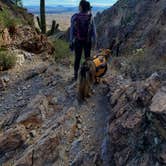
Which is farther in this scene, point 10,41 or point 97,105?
point 10,41

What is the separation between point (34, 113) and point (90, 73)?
1.15 meters

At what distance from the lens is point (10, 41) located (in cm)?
1009

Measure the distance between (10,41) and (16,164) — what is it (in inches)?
179

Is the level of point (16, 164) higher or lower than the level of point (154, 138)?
lower

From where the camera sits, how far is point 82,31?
25.9 feet

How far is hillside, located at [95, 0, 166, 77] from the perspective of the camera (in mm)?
8011

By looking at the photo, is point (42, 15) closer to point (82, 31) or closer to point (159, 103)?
point (82, 31)

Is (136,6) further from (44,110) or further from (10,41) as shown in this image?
(44,110)

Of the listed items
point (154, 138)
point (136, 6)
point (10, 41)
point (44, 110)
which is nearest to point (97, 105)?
point (44, 110)

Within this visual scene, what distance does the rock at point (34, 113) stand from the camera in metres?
6.96

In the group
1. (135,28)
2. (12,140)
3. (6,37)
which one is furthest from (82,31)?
(135,28)

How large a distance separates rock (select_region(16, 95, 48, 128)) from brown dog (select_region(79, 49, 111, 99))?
0.66 metres

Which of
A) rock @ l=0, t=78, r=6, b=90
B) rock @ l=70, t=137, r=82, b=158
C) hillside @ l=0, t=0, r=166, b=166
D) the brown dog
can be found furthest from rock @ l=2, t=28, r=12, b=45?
rock @ l=70, t=137, r=82, b=158

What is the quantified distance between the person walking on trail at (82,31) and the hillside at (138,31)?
1010mm
